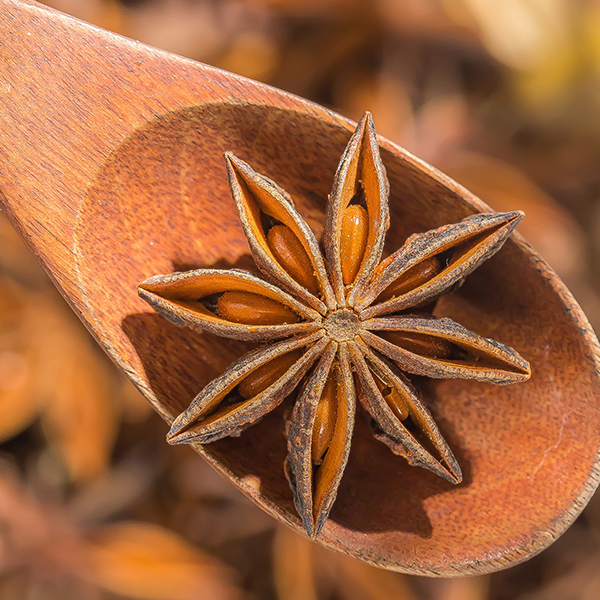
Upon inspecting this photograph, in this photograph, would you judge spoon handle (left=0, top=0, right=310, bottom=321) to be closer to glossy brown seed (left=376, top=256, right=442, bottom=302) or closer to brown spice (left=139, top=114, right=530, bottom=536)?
brown spice (left=139, top=114, right=530, bottom=536)

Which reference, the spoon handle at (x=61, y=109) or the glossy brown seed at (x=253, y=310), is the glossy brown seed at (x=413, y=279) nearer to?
the glossy brown seed at (x=253, y=310)

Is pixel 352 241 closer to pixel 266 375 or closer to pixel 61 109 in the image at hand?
pixel 266 375

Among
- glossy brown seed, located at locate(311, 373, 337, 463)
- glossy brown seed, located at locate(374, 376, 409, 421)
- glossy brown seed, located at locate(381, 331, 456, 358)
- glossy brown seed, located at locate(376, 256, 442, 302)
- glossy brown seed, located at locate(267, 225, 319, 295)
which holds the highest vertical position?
glossy brown seed, located at locate(376, 256, 442, 302)

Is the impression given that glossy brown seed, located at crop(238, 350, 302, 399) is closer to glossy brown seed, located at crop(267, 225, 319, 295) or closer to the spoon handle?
glossy brown seed, located at crop(267, 225, 319, 295)

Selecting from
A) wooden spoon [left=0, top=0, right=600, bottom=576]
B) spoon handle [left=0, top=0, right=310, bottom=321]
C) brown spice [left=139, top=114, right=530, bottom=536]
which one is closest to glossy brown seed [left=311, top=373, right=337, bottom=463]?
brown spice [left=139, top=114, right=530, bottom=536]

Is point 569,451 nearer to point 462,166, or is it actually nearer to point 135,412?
point 462,166

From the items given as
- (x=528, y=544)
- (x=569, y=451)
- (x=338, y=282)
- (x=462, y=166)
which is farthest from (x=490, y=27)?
(x=528, y=544)

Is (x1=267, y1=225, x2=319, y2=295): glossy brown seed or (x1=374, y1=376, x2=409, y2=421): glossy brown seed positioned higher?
(x1=267, y1=225, x2=319, y2=295): glossy brown seed
